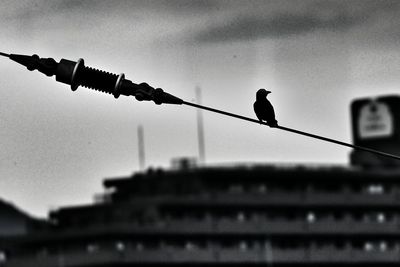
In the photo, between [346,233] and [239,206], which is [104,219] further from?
[346,233]

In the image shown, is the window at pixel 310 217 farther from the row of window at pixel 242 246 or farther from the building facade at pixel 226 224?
the row of window at pixel 242 246

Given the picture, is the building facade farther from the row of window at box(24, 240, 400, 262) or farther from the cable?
the cable

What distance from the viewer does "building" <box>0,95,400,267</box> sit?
614 feet

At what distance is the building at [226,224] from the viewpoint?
187250 millimetres

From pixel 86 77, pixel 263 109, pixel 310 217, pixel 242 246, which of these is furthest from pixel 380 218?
pixel 86 77

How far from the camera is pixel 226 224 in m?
190

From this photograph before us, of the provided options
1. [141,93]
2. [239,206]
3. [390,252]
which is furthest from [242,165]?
[141,93]

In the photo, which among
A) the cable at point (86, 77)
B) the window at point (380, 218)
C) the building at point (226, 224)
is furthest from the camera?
the window at point (380, 218)

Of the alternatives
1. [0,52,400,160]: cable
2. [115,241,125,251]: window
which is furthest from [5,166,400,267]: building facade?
[0,52,400,160]: cable

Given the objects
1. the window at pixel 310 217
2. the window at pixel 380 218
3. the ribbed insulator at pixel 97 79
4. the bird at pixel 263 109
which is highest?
the ribbed insulator at pixel 97 79

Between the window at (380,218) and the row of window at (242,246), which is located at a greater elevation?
the window at (380,218)

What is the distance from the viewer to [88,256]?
18700 centimetres

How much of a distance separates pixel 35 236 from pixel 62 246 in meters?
5.47

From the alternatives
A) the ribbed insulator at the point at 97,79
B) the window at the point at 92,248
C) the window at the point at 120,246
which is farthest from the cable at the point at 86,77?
the window at the point at 92,248
